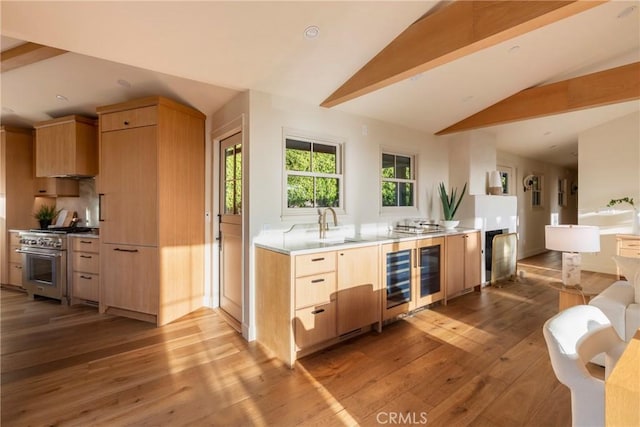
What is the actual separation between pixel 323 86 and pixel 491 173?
3675 millimetres

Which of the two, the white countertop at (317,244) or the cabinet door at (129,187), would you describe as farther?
the cabinet door at (129,187)

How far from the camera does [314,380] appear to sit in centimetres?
212

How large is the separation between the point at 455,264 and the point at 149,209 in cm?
381

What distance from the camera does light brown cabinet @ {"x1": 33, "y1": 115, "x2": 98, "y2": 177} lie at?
376 centimetres

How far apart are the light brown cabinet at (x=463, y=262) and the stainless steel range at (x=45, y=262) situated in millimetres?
4957

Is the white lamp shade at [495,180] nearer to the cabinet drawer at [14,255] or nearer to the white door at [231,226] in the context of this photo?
the white door at [231,226]

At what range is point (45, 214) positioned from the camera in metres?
4.39

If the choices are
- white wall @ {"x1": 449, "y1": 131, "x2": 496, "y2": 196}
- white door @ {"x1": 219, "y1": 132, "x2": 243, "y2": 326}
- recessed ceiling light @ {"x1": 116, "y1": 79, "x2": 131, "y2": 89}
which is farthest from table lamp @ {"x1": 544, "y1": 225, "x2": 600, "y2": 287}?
recessed ceiling light @ {"x1": 116, "y1": 79, "x2": 131, "y2": 89}

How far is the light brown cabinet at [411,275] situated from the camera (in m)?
3.04

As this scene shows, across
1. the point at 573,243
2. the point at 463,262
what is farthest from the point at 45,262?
the point at 573,243

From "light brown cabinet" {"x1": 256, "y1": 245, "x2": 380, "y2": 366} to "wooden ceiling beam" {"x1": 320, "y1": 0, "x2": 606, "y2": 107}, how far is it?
1624mm

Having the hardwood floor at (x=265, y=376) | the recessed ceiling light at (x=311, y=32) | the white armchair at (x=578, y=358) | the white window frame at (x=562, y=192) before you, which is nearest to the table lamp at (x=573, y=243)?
the hardwood floor at (x=265, y=376)

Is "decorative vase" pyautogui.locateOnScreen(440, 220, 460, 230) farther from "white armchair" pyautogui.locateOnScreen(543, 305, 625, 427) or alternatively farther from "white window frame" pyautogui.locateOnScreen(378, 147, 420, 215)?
"white armchair" pyautogui.locateOnScreen(543, 305, 625, 427)

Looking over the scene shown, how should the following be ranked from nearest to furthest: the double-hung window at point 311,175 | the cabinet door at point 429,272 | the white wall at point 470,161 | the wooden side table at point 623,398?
the wooden side table at point 623,398 < the double-hung window at point 311,175 < the cabinet door at point 429,272 < the white wall at point 470,161
